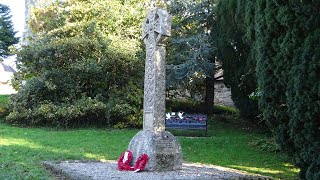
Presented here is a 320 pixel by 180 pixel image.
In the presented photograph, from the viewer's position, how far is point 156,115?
8.67m

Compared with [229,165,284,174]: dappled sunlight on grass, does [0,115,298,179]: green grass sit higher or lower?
higher

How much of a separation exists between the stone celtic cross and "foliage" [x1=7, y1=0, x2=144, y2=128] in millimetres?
8364

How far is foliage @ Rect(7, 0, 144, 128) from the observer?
17312 mm

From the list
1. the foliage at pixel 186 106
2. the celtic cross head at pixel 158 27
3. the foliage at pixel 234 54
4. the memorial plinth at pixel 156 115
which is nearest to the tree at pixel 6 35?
the foliage at pixel 186 106

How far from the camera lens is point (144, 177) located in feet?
25.2

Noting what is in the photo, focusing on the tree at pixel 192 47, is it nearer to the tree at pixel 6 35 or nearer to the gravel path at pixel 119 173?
the gravel path at pixel 119 173

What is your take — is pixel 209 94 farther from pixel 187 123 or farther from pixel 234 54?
pixel 187 123

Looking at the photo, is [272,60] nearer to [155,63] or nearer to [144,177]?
[155,63]

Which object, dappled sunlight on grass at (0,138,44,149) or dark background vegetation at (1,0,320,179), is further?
dark background vegetation at (1,0,320,179)

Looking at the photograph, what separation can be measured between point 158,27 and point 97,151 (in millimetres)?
4140

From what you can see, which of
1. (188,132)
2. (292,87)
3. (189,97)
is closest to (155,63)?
(292,87)

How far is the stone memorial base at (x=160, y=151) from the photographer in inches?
334

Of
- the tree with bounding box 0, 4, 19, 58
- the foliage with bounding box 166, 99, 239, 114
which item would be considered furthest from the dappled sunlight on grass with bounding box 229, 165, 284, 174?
the tree with bounding box 0, 4, 19, 58

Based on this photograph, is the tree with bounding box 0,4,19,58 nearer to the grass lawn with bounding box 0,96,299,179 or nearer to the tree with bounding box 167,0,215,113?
the tree with bounding box 167,0,215,113
